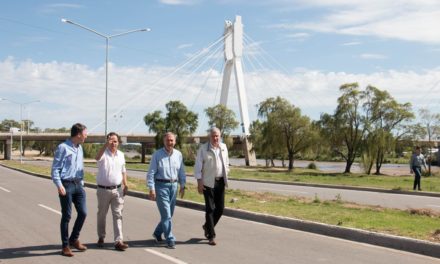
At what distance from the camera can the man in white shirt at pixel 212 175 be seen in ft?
30.1

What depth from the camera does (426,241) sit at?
28.5 ft

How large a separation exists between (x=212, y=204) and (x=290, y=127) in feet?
155

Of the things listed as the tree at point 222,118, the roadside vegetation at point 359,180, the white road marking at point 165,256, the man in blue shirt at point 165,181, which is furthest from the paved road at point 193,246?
the tree at point 222,118

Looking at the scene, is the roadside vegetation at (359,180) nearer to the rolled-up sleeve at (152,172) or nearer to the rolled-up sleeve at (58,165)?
the rolled-up sleeve at (152,172)

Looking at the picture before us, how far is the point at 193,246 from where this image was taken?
8992 mm

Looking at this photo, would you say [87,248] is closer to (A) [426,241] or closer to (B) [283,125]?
(A) [426,241]

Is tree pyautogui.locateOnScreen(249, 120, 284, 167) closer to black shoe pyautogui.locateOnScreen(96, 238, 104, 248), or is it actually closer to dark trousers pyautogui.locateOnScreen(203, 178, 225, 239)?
dark trousers pyautogui.locateOnScreen(203, 178, 225, 239)

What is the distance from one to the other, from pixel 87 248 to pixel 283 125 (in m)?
48.0

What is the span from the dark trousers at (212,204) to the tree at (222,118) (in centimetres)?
6353

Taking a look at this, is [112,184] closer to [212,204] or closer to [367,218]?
[212,204]

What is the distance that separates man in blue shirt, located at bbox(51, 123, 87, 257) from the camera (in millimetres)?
7974

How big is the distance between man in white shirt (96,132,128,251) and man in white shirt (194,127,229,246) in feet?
4.28

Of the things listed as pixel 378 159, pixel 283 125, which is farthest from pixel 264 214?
pixel 283 125

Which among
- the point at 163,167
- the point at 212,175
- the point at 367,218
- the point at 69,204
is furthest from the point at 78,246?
the point at 367,218
